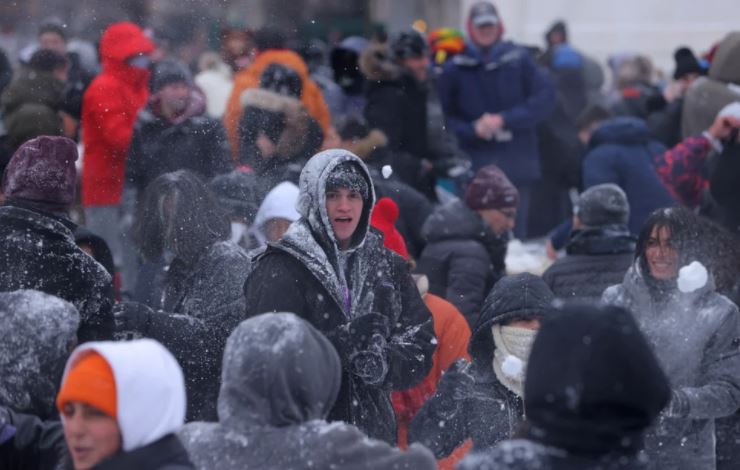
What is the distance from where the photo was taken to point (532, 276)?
5539 millimetres

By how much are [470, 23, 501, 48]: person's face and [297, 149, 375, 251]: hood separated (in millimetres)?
5262

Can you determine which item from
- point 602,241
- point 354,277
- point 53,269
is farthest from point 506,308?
point 602,241

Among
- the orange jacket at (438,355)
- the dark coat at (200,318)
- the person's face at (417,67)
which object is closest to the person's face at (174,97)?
the person's face at (417,67)

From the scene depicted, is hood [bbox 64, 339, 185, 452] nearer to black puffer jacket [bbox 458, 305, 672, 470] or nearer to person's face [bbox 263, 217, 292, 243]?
black puffer jacket [bbox 458, 305, 672, 470]

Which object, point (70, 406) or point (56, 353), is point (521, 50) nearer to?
point (56, 353)

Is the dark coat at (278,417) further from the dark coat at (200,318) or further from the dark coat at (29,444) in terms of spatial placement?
the dark coat at (200,318)

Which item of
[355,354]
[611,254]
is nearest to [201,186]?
[355,354]

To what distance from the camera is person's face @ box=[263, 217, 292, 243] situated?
645 cm

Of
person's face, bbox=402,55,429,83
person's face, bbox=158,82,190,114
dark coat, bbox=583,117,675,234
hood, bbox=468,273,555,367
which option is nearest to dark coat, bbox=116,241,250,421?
hood, bbox=468,273,555,367

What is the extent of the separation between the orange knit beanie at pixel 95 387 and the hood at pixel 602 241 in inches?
146

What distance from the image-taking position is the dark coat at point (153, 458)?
370 centimetres

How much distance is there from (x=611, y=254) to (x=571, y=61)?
6.25 meters

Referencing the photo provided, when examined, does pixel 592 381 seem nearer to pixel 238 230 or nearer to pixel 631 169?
pixel 238 230

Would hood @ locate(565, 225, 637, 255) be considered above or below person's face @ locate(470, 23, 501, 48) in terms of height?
below
